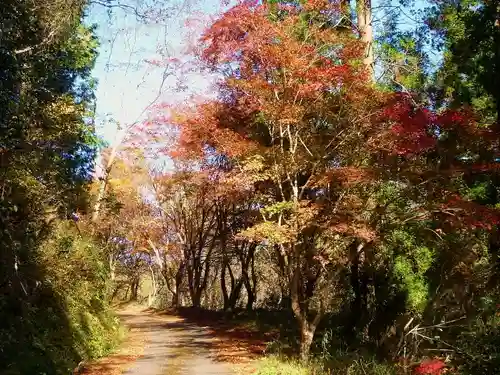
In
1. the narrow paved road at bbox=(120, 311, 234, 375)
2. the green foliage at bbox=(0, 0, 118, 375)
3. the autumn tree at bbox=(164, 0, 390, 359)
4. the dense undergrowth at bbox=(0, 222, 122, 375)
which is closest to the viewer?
the green foliage at bbox=(0, 0, 118, 375)

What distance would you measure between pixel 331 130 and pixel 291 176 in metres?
1.65

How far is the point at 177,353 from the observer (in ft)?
50.1

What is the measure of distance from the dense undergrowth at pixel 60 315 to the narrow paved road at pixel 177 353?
4.67 ft

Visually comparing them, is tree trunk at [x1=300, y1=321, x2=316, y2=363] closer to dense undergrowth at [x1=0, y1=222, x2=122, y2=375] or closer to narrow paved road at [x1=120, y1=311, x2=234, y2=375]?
narrow paved road at [x1=120, y1=311, x2=234, y2=375]

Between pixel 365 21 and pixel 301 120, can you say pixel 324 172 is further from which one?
pixel 365 21

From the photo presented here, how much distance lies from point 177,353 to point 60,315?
151 inches

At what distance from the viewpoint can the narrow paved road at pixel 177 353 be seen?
12.5 m

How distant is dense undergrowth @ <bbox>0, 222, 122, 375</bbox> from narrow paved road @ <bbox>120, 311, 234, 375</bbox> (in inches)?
56.1

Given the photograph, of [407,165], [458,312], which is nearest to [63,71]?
[407,165]

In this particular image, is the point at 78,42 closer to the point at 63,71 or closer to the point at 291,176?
the point at 63,71

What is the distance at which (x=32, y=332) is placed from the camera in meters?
11.0

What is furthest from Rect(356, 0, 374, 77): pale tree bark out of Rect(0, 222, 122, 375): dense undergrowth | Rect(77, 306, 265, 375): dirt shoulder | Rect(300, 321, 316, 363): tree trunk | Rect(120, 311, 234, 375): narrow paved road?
Rect(0, 222, 122, 375): dense undergrowth

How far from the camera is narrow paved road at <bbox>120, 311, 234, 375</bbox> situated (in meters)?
12.5

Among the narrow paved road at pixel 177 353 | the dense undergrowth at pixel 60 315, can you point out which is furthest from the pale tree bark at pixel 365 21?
the dense undergrowth at pixel 60 315
